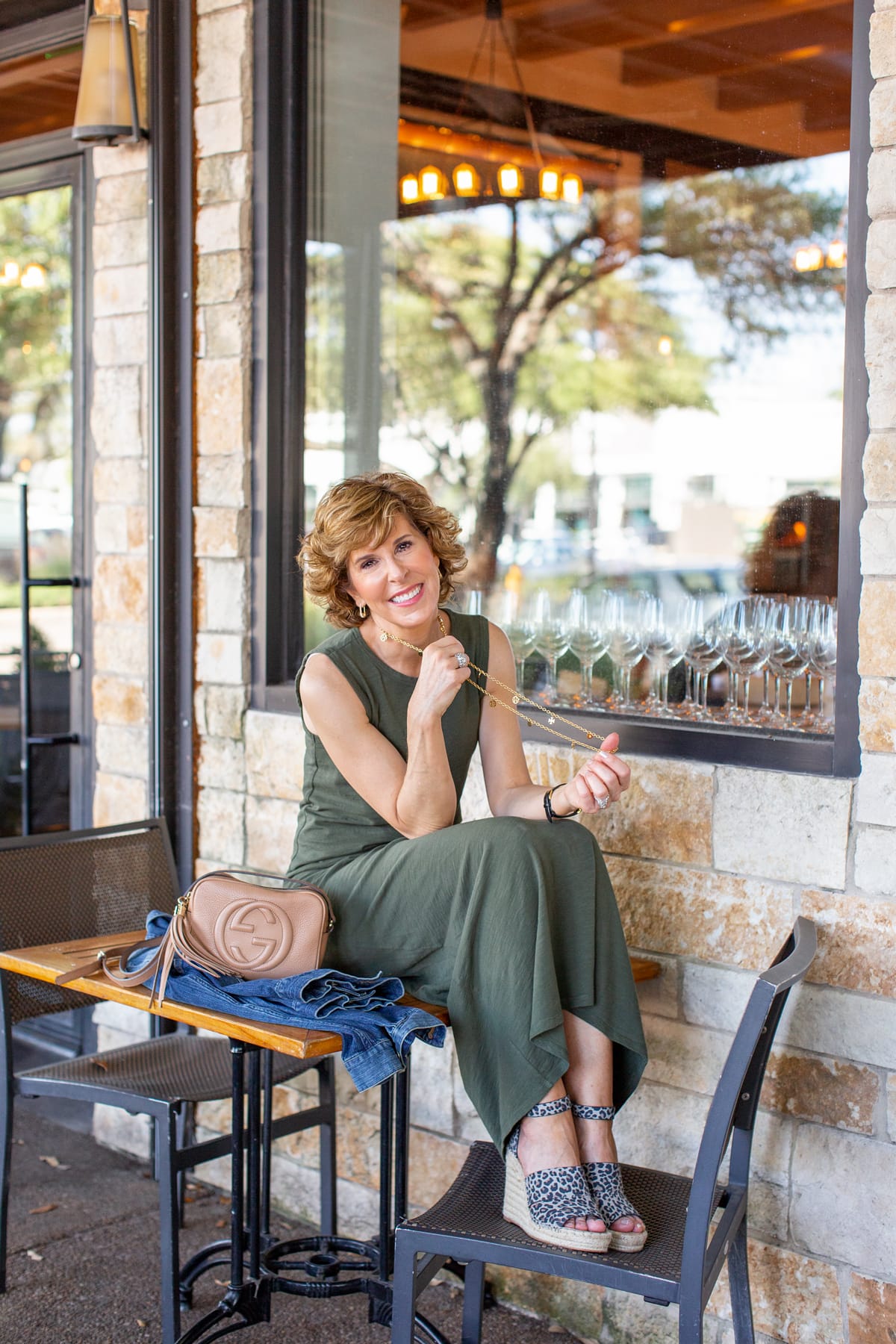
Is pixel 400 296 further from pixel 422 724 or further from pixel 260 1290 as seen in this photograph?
pixel 260 1290

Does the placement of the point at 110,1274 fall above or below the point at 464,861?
below

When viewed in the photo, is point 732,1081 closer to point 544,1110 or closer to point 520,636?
point 544,1110

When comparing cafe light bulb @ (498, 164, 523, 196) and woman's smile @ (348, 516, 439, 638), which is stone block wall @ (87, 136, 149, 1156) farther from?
cafe light bulb @ (498, 164, 523, 196)

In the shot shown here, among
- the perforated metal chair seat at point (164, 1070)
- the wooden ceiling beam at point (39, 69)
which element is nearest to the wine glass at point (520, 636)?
the perforated metal chair seat at point (164, 1070)

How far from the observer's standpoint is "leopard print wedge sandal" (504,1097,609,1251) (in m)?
1.90

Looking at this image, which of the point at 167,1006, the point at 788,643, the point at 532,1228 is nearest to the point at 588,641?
the point at 788,643

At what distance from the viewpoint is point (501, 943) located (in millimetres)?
2072

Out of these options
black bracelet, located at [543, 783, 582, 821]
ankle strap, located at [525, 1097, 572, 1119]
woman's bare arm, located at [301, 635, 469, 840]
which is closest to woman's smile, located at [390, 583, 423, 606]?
woman's bare arm, located at [301, 635, 469, 840]

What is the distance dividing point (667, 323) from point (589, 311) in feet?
1.55

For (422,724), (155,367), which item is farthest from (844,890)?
(155,367)

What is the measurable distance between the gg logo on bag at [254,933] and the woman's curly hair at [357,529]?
640 mm

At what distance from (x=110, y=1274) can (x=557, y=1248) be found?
137 centimetres

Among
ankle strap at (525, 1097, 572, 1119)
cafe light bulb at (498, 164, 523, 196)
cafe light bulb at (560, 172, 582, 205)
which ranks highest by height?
cafe light bulb at (560, 172, 582, 205)

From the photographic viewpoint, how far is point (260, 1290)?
7.96 feet
